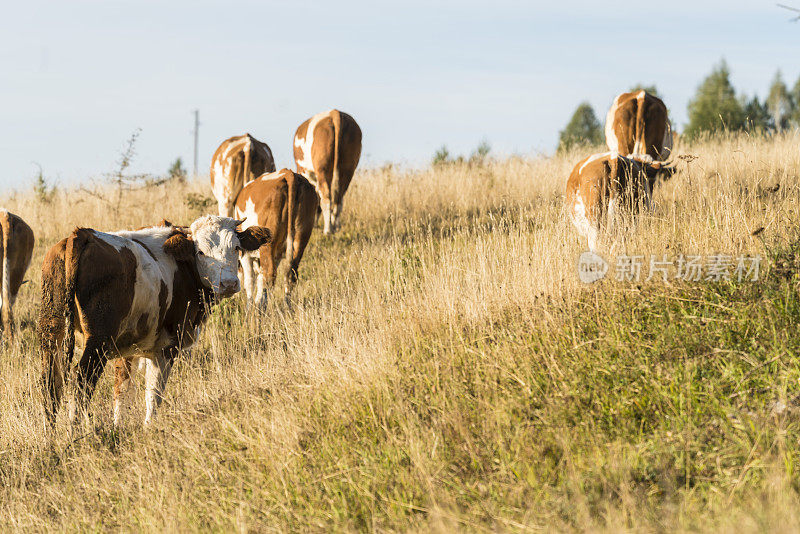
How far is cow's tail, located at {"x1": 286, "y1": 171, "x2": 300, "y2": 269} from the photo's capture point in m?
9.87

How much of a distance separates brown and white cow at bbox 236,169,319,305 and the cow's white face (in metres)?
2.69

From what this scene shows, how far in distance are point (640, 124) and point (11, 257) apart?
929cm

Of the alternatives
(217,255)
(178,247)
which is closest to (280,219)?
(217,255)

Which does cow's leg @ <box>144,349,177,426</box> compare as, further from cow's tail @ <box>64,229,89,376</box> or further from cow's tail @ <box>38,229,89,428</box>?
cow's tail @ <box>64,229,89,376</box>

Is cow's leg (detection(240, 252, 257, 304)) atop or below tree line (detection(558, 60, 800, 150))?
below

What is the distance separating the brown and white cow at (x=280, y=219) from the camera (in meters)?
9.88

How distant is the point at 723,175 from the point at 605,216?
12.1ft

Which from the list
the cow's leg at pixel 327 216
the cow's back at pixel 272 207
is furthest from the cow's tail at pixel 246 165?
the cow's back at pixel 272 207

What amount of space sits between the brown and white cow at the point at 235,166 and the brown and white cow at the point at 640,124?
609cm

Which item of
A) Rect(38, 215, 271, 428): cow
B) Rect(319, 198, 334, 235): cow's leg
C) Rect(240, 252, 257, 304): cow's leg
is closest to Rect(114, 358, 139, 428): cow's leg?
Rect(38, 215, 271, 428): cow

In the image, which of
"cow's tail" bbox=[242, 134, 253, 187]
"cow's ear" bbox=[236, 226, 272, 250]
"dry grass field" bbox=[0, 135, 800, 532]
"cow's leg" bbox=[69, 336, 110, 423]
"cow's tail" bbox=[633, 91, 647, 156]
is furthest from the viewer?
"cow's tail" bbox=[242, 134, 253, 187]

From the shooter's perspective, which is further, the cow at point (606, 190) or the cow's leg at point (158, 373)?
the cow at point (606, 190)

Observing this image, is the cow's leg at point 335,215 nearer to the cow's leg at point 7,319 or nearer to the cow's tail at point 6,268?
the cow's tail at point 6,268

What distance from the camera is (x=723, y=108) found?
1876 inches
